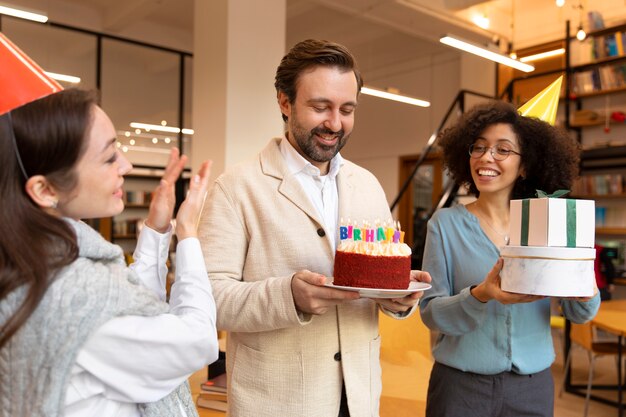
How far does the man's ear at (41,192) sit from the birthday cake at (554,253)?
1054 mm

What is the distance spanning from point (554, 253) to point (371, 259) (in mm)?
448

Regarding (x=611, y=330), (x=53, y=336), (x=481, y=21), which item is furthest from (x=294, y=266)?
(x=481, y=21)

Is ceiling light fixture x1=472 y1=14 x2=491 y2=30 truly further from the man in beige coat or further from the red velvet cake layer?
the red velvet cake layer

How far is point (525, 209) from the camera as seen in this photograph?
1.35 m

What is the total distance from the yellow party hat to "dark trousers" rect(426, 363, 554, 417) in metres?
0.87

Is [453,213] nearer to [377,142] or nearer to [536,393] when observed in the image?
[536,393]

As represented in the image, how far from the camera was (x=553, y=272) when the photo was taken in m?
1.26

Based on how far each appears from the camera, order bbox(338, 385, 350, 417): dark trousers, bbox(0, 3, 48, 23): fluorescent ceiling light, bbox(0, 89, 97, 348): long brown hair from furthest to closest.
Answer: bbox(0, 3, 48, 23): fluorescent ceiling light < bbox(338, 385, 350, 417): dark trousers < bbox(0, 89, 97, 348): long brown hair

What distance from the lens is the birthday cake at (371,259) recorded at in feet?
4.28

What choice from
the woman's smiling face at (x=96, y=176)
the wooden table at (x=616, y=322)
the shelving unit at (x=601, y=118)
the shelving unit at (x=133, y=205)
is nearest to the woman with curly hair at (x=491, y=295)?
the woman's smiling face at (x=96, y=176)

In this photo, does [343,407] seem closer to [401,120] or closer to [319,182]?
[319,182]

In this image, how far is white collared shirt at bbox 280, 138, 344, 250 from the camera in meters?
1.48

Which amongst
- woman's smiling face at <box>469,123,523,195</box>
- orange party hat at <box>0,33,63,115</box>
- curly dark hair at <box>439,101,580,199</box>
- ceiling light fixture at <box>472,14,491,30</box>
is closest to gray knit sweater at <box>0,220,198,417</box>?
orange party hat at <box>0,33,63,115</box>

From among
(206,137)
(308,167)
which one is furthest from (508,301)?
(206,137)
